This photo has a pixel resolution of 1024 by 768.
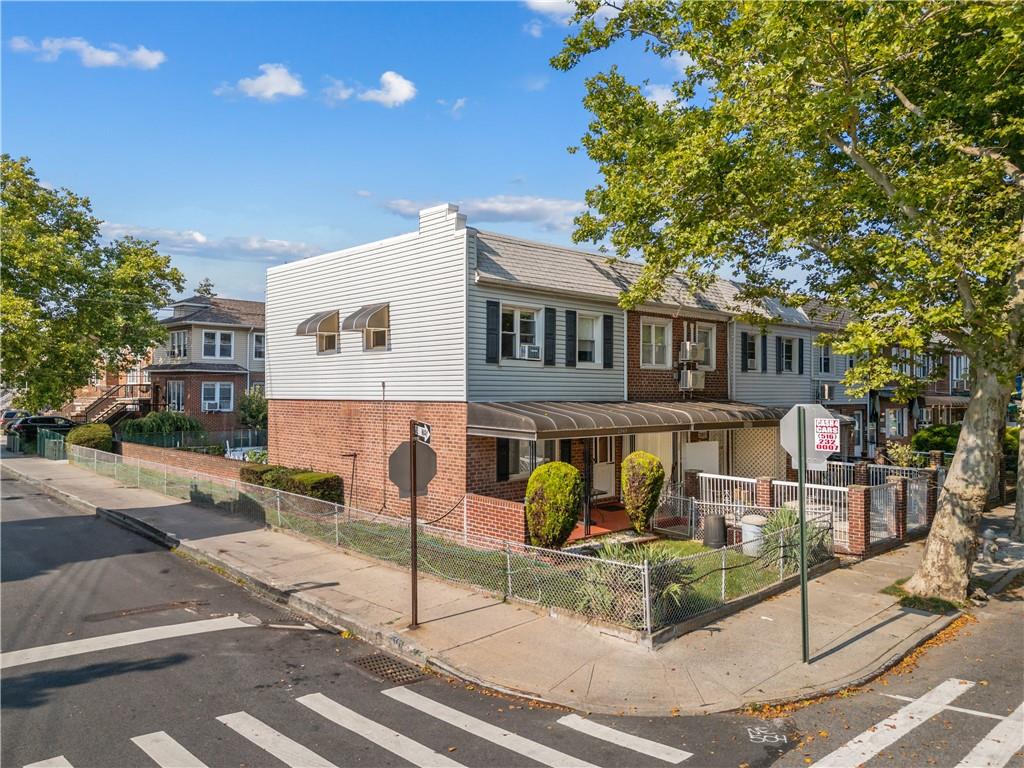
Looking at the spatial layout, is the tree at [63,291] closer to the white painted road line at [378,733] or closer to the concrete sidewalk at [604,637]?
the concrete sidewalk at [604,637]

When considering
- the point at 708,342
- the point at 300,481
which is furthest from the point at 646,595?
the point at 708,342

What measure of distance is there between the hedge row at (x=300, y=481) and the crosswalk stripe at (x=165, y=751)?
33.8 ft

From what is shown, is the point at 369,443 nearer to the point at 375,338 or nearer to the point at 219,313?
the point at 375,338

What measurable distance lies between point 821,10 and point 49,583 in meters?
16.2

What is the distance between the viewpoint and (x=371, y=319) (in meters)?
17.9

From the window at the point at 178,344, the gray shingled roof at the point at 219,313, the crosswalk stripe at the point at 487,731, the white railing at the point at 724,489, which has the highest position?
the gray shingled roof at the point at 219,313

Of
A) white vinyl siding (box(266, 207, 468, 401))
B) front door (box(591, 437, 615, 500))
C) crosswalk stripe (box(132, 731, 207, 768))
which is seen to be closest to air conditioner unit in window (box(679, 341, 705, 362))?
front door (box(591, 437, 615, 500))

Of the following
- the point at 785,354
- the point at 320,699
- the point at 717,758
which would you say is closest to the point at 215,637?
the point at 320,699

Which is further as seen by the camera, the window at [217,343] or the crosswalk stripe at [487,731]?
the window at [217,343]

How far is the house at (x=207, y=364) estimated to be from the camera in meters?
39.2

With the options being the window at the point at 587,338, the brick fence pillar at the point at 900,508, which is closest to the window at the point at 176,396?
the window at the point at 587,338

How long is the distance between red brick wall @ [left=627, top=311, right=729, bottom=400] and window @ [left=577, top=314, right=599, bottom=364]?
1.33m

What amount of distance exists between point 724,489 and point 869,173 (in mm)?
8748

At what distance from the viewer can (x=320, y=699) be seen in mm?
A: 8016
